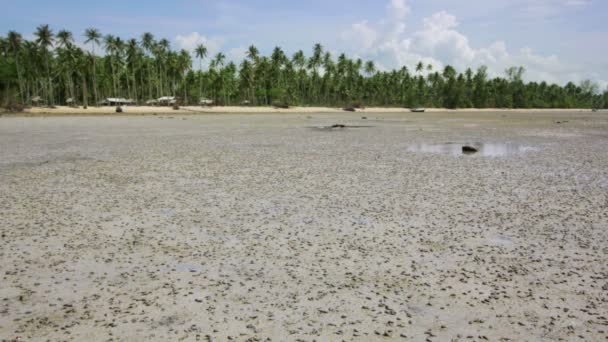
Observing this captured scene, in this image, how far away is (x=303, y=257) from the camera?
216 inches

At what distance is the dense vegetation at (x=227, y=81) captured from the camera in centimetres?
8919

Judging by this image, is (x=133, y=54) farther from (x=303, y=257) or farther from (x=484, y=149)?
(x=303, y=257)

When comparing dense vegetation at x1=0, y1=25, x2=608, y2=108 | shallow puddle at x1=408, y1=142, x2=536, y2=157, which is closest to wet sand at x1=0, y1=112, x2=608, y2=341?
shallow puddle at x1=408, y1=142, x2=536, y2=157

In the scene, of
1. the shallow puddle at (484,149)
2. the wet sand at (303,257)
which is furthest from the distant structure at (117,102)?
the wet sand at (303,257)

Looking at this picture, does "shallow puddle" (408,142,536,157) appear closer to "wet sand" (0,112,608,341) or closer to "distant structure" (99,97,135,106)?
"wet sand" (0,112,608,341)

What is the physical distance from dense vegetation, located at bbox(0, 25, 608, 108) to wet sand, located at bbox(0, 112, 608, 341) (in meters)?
67.4

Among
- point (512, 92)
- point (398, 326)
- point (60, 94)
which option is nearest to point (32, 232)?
point (398, 326)

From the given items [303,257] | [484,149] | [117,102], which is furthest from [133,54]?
[303,257]

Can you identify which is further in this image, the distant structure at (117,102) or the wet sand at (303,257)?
the distant structure at (117,102)

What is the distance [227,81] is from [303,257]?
119 meters

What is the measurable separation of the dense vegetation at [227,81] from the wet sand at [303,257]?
67415 millimetres

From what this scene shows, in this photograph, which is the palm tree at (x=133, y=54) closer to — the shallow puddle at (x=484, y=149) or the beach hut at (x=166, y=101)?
the beach hut at (x=166, y=101)

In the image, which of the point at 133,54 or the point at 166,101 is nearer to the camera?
the point at 133,54

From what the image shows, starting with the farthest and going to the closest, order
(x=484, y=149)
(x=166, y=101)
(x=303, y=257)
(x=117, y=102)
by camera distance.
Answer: (x=166, y=101)
(x=117, y=102)
(x=484, y=149)
(x=303, y=257)
